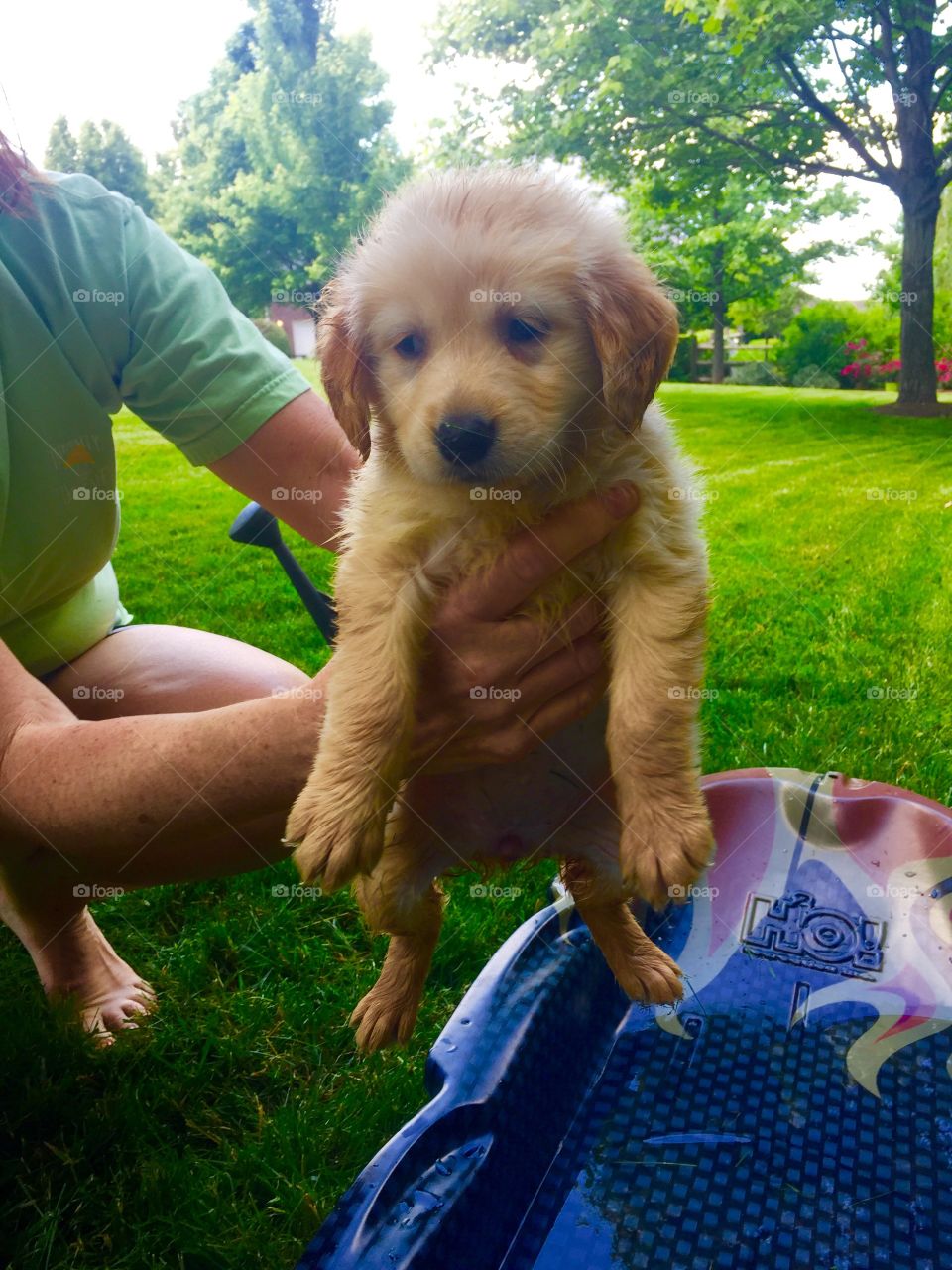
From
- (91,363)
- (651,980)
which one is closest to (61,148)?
(91,363)

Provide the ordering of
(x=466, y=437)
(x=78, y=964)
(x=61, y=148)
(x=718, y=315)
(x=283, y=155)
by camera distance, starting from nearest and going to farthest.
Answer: (x=466, y=437)
(x=718, y=315)
(x=283, y=155)
(x=78, y=964)
(x=61, y=148)

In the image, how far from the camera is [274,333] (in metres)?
1.82

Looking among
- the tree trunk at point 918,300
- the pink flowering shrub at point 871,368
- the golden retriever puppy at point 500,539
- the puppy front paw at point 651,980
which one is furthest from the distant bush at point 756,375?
the puppy front paw at point 651,980

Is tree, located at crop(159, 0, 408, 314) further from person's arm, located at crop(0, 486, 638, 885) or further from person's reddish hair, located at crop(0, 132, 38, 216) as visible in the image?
person's arm, located at crop(0, 486, 638, 885)

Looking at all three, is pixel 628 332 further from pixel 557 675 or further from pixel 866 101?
pixel 866 101

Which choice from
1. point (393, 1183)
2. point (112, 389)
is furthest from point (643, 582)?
point (112, 389)

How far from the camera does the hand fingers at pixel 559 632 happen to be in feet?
3.66

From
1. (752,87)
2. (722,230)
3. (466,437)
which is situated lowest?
(466,437)

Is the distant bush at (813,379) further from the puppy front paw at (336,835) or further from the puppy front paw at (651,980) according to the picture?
the puppy front paw at (336,835)

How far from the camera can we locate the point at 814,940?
65.5 inches

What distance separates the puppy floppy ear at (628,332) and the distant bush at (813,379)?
72cm

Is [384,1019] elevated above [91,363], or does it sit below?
below

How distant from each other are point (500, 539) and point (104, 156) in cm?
166

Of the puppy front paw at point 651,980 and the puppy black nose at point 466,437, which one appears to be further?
the puppy front paw at point 651,980
